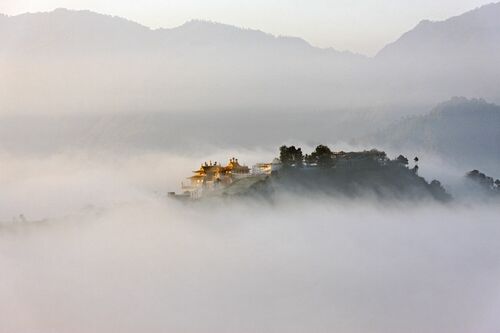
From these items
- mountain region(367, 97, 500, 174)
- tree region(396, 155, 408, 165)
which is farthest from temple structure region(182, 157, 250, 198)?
tree region(396, 155, 408, 165)

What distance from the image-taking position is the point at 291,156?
1185 centimetres

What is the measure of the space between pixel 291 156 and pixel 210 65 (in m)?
2.03

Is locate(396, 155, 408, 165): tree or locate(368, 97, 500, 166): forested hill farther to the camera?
locate(396, 155, 408, 165): tree

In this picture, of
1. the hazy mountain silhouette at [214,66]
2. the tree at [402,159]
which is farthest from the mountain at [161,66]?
the tree at [402,159]

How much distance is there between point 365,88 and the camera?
11656mm


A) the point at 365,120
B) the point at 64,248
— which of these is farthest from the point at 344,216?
the point at 64,248

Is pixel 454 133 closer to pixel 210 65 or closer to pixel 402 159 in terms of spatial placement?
pixel 402 159

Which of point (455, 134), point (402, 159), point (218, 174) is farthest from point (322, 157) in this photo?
point (455, 134)

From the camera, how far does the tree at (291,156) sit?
11.6m

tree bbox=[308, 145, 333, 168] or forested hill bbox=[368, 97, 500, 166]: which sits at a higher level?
forested hill bbox=[368, 97, 500, 166]

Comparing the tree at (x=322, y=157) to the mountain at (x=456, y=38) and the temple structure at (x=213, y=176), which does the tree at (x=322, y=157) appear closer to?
the temple structure at (x=213, y=176)

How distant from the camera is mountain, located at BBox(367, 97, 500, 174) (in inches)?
479

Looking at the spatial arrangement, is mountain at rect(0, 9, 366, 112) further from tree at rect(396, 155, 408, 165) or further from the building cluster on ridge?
tree at rect(396, 155, 408, 165)

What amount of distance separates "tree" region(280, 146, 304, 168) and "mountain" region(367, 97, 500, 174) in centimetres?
Answer: 133
